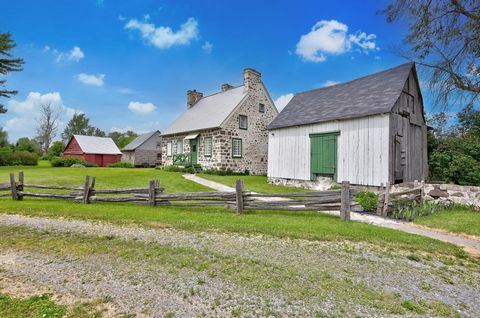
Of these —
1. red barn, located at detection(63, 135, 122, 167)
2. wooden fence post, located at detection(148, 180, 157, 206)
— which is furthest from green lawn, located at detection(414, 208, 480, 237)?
red barn, located at detection(63, 135, 122, 167)

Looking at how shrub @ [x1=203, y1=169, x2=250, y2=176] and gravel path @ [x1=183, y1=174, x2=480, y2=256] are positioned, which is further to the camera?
shrub @ [x1=203, y1=169, x2=250, y2=176]

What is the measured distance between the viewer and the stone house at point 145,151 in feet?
119

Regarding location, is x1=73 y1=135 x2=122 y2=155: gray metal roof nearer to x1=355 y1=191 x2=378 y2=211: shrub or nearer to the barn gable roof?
the barn gable roof

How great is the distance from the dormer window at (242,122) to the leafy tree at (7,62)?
79.6 feet

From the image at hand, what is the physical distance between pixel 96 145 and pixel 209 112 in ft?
82.6

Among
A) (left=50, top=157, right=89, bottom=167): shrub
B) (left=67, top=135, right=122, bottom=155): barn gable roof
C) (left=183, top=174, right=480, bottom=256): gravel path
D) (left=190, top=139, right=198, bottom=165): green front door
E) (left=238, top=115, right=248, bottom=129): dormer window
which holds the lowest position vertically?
(left=183, top=174, right=480, bottom=256): gravel path

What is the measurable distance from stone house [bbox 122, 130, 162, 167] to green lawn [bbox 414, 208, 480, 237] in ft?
109

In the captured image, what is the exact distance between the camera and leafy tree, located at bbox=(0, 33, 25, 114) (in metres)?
25.0

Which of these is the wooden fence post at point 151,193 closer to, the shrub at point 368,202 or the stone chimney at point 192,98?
the shrub at point 368,202

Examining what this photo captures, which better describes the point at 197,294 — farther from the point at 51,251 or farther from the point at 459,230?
the point at 459,230

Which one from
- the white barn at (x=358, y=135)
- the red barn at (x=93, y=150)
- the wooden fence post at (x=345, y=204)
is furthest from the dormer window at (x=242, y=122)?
the red barn at (x=93, y=150)

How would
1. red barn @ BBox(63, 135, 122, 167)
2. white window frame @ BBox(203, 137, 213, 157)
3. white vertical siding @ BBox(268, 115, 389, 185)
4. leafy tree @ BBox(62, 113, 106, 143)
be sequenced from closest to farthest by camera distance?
1. white vertical siding @ BBox(268, 115, 389, 185)
2. white window frame @ BBox(203, 137, 213, 157)
3. red barn @ BBox(63, 135, 122, 167)
4. leafy tree @ BBox(62, 113, 106, 143)

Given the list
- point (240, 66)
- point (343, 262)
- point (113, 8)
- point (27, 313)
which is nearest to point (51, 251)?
point (27, 313)

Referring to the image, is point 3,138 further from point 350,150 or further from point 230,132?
point 350,150
